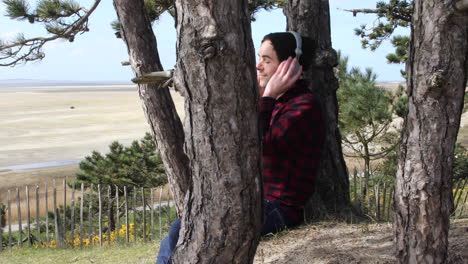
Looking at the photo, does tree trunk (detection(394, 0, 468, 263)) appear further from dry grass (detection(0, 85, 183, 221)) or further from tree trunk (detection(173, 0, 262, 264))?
dry grass (detection(0, 85, 183, 221))

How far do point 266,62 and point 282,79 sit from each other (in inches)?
5.2

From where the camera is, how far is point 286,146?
8.38 ft

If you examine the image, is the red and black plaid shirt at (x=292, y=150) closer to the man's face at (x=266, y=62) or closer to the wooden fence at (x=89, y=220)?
the man's face at (x=266, y=62)

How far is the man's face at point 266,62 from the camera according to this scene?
2738 mm

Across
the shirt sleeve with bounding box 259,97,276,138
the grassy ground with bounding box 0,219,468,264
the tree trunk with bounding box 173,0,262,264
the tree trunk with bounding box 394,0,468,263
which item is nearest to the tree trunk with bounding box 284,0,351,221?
the grassy ground with bounding box 0,219,468,264

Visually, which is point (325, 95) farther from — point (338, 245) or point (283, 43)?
point (283, 43)

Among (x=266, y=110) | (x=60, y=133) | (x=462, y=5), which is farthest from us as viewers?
(x=60, y=133)

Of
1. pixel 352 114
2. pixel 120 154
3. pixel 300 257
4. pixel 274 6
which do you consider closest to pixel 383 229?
pixel 300 257

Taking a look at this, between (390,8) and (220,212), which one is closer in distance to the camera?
(220,212)

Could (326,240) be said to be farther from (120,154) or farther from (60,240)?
(120,154)

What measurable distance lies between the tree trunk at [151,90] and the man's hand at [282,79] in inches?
81.0

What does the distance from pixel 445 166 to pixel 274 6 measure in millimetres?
4608

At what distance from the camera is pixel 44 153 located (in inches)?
931

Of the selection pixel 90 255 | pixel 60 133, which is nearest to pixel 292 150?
pixel 90 255
